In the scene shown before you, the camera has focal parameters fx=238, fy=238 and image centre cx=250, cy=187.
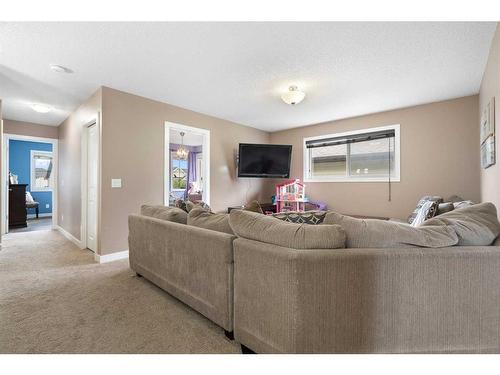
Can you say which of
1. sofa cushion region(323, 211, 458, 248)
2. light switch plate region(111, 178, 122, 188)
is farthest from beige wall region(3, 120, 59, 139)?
sofa cushion region(323, 211, 458, 248)

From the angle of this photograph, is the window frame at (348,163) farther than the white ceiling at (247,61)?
Yes

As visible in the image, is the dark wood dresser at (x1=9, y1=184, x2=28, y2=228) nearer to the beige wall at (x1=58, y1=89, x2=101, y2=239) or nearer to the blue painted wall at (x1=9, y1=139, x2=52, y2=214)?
the beige wall at (x1=58, y1=89, x2=101, y2=239)

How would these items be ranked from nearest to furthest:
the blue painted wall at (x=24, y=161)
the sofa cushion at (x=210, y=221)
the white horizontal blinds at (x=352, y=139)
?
the sofa cushion at (x=210, y=221), the white horizontal blinds at (x=352, y=139), the blue painted wall at (x=24, y=161)

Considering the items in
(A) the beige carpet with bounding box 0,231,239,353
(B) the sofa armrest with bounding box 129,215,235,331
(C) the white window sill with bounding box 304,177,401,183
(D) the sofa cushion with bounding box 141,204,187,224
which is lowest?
(A) the beige carpet with bounding box 0,231,239,353

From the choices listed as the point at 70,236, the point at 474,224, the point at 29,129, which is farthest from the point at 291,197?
the point at 29,129

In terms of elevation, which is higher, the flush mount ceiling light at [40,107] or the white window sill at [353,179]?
the flush mount ceiling light at [40,107]

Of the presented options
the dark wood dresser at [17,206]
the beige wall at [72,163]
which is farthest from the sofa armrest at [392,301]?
the dark wood dresser at [17,206]

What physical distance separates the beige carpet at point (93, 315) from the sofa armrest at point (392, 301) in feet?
2.10

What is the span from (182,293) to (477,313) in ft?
6.05

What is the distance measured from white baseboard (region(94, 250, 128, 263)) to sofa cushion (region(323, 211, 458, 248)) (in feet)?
10.5

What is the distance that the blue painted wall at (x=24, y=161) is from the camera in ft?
21.9

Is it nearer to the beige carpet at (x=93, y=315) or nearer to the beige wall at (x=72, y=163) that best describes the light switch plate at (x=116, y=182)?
the beige wall at (x=72, y=163)

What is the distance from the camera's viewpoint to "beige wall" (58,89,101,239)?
372 cm
